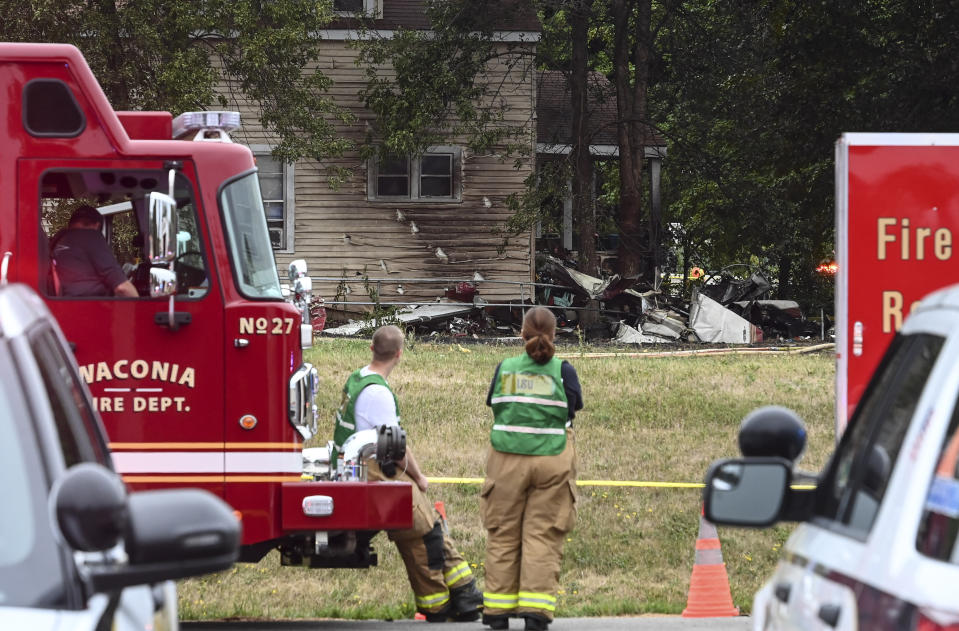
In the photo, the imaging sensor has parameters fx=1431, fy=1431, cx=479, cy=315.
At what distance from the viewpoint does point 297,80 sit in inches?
867

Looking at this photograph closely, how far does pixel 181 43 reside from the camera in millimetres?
19953

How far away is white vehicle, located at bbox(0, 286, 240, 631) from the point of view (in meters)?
2.66

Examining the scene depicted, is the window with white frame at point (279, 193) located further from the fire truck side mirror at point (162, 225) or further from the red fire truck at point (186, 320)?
the fire truck side mirror at point (162, 225)

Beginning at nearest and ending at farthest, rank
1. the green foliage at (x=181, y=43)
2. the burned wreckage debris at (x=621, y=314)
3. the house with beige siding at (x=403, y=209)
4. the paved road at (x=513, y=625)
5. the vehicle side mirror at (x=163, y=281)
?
1. the vehicle side mirror at (x=163, y=281)
2. the paved road at (x=513, y=625)
3. the green foliage at (x=181, y=43)
4. the burned wreckage debris at (x=621, y=314)
5. the house with beige siding at (x=403, y=209)

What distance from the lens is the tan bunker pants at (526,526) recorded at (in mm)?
8109

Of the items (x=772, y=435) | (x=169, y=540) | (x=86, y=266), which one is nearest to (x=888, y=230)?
(x=772, y=435)

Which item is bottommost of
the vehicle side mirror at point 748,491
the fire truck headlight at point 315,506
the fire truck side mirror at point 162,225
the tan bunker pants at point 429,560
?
the tan bunker pants at point 429,560

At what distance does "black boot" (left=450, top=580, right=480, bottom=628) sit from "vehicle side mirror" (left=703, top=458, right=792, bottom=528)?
17.6 feet

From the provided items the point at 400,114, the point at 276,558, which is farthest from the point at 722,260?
the point at 276,558

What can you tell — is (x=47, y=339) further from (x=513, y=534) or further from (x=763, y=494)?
(x=513, y=534)

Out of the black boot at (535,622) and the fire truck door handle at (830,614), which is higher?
the fire truck door handle at (830,614)

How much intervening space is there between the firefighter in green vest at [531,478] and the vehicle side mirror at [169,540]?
533cm

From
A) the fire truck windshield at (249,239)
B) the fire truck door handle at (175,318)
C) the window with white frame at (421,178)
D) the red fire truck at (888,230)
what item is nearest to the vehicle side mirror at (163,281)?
the fire truck door handle at (175,318)

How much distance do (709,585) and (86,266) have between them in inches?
167
